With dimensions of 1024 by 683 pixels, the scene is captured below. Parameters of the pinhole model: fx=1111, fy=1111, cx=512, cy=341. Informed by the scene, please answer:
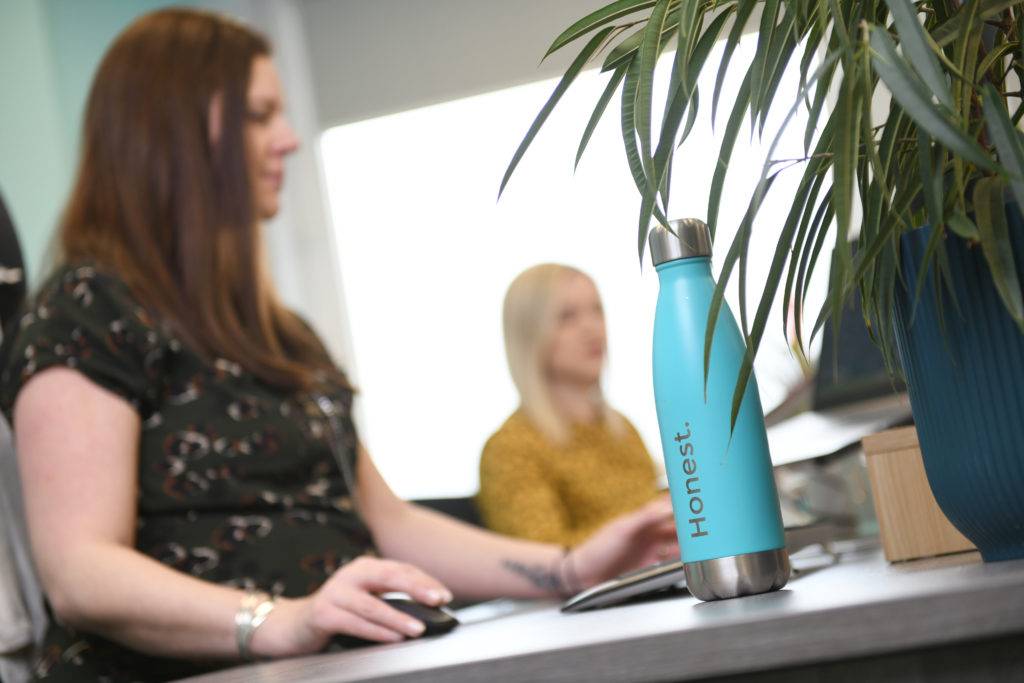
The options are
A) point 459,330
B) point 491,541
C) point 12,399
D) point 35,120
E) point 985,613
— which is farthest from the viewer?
point 459,330

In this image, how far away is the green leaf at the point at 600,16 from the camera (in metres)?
0.55

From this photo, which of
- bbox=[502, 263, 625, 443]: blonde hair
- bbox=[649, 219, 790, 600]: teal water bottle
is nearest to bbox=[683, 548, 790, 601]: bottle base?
bbox=[649, 219, 790, 600]: teal water bottle

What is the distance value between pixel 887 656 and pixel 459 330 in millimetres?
3770

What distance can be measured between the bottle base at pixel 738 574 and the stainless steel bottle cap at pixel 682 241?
16 cm

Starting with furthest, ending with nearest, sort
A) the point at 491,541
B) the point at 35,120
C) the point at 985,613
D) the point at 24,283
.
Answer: the point at 35,120, the point at 491,541, the point at 24,283, the point at 985,613

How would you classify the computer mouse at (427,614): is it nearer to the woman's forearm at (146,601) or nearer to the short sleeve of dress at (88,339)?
the woman's forearm at (146,601)

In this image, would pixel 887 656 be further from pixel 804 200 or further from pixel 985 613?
pixel 804 200

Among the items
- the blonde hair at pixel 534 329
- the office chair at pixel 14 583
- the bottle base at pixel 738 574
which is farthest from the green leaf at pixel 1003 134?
the blonde hair at pixel 534 329

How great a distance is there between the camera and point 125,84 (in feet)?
4.31

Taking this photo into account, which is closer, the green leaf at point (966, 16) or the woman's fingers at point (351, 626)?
the green leaf at point (966, 16)

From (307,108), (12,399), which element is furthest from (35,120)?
(12,399)

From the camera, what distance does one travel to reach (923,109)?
386 millimetres

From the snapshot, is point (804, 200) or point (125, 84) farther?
point (125, 84)

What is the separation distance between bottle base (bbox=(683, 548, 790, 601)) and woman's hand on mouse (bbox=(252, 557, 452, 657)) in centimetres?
26
